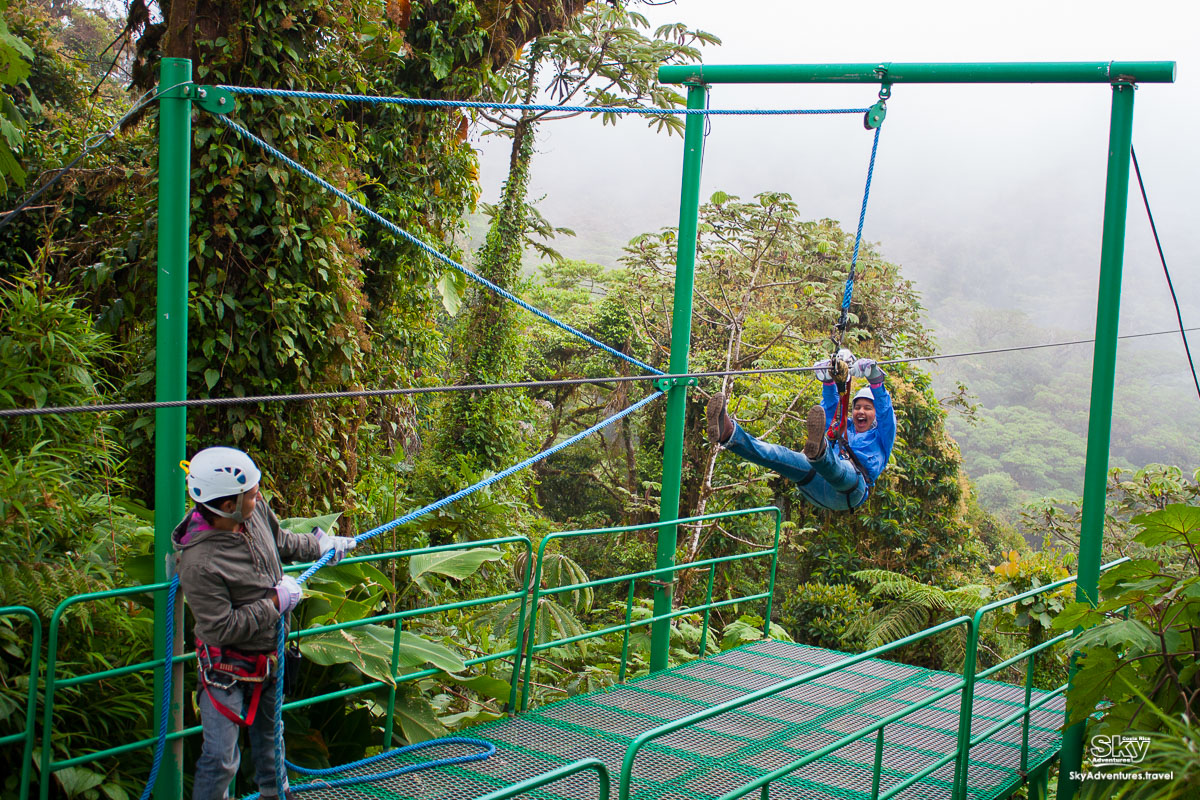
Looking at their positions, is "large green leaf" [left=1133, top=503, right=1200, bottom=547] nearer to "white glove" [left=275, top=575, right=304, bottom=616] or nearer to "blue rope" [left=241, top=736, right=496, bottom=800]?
"blue rope" [left=241, top=736, right=496, bottom=800]

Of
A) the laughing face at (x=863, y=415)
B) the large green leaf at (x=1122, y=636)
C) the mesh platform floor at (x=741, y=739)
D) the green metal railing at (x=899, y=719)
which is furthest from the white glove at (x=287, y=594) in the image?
the laughing face at (x=863, y=415)

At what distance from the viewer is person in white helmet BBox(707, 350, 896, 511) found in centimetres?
544

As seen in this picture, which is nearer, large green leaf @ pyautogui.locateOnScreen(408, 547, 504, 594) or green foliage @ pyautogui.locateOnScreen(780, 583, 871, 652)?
large green leaf @ pyautogui.locateOnScreen(408, 547, 504, 594)

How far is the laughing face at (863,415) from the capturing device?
6.79 meters

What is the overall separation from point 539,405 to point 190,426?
500 inches

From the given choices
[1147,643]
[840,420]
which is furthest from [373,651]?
[1147,643]

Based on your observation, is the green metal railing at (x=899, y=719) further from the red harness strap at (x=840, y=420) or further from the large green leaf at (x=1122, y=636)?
the red harness strap at (x=840, y=420)

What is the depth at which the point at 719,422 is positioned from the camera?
5391mm

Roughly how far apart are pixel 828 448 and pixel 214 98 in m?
3.90

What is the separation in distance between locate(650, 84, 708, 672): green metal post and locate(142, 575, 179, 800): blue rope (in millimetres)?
2919

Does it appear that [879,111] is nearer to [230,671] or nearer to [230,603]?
[230,603]

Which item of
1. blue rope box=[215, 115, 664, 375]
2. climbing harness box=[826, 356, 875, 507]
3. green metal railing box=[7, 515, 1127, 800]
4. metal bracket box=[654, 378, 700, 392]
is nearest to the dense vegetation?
green metal railing box=[7, 515, 1127, 800]

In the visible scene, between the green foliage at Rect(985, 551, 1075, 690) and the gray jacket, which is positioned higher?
the gray jacket

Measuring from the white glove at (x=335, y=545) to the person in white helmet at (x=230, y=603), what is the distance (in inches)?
10.3
